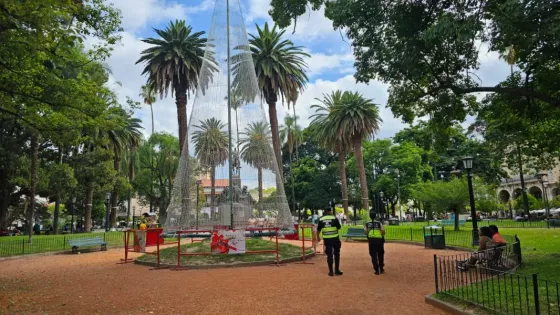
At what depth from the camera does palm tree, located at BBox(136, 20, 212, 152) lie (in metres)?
26.8

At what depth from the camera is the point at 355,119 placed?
42.6 m

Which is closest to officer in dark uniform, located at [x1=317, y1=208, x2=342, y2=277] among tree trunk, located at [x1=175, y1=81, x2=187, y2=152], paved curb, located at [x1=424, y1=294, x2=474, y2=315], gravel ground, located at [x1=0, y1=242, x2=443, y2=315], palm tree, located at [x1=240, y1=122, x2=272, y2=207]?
gravel ground, located at [x1=0, y1=242, x2=443, y2=315]

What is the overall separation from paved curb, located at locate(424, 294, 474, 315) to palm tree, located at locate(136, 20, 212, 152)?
21.7 meters

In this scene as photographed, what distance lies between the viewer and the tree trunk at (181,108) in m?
26.0

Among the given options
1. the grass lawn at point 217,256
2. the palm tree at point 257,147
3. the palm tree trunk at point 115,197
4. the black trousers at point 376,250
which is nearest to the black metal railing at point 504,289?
the black trousers at point 376,250

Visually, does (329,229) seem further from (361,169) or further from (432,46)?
(361,169)

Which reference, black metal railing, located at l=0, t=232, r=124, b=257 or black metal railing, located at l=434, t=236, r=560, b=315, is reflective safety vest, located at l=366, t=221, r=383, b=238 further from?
black metal railing, located at l=0, t=232, r=124, b=257

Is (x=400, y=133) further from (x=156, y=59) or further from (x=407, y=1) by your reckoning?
(x=407, y=1)

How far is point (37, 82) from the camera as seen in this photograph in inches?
432

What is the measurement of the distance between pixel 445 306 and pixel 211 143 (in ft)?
35.2

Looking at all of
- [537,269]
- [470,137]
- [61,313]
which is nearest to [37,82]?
[61,313]

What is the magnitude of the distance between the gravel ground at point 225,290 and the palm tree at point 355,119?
31.3 m

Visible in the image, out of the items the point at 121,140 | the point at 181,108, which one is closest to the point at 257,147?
the point at 181,108

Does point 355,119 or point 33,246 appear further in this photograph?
point 355,119
